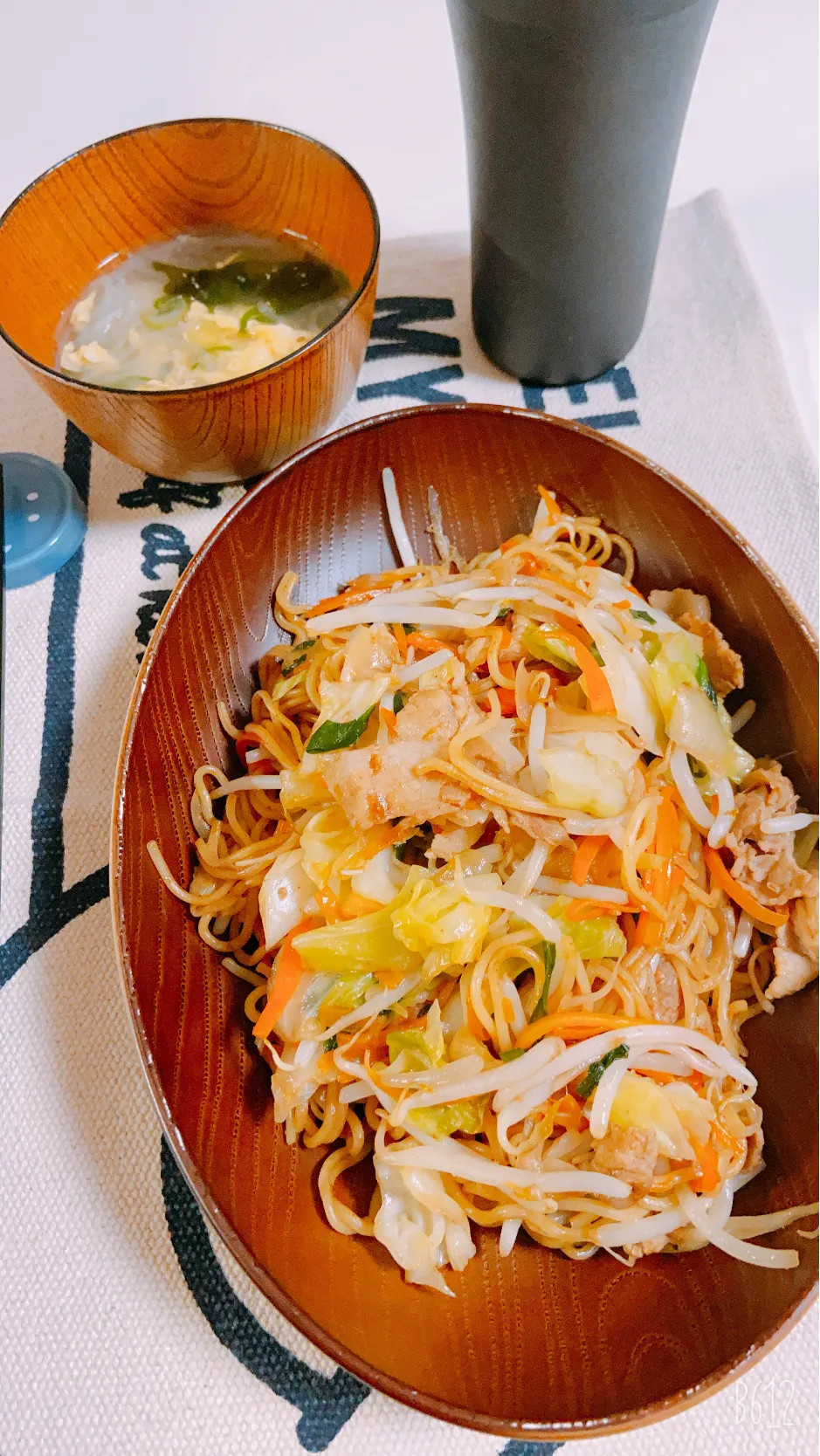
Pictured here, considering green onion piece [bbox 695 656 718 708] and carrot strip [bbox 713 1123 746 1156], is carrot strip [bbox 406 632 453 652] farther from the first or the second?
carrot strip [bbox 713 1123 746 1156]

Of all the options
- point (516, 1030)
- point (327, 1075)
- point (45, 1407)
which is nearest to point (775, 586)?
point (516, 1030)

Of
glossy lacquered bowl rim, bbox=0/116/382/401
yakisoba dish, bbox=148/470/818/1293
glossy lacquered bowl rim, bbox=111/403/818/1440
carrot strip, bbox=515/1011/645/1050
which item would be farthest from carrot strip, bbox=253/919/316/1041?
glossy lacquered bowl rim, bbox=0/116/382/401

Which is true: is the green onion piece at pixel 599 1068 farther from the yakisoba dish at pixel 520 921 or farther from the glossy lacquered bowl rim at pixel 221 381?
the glossy lacquered bowl rim at pixel 221 381

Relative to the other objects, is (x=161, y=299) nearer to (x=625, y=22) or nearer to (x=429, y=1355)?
(x=625, y=22)

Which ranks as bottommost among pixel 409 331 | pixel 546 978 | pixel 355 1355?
pixel 355 1355

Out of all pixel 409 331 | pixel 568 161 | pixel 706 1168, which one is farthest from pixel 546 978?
pixel 409 331

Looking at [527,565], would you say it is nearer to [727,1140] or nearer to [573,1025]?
[573,1025]

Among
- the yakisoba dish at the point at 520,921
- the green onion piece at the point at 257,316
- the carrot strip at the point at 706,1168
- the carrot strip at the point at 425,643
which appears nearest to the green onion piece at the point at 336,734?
the yakisoba dish at the point at 520,921
